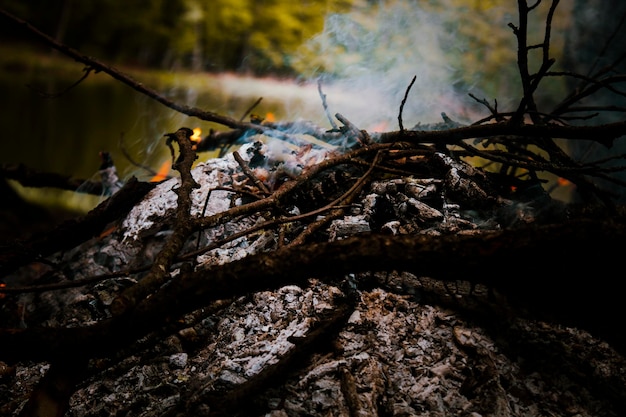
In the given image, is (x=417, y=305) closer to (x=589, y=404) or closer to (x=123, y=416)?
(x=589, y=404)

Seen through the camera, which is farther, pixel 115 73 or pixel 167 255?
pixel 115 73

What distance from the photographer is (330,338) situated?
183 cm

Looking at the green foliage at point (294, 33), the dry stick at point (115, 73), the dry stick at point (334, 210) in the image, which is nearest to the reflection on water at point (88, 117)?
the green foliage at point (294, 33)

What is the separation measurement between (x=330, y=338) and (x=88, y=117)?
1009cm

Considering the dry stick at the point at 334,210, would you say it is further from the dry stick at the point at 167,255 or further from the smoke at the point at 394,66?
the smoke at the point at 394,66

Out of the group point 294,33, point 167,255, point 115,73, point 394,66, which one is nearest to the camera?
point 167,255

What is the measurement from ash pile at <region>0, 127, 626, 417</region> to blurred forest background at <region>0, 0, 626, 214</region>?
2710 mm

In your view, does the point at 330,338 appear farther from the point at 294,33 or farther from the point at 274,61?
the point at 274,61

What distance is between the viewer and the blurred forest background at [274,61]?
18.6 ft

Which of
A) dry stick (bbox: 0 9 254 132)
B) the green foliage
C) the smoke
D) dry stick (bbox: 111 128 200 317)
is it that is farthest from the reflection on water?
dry stick (bbox: 111 128 200 317)

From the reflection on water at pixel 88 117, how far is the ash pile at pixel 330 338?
6411 millimetres

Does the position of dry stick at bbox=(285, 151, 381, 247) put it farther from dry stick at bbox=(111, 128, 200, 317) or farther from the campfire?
dry stick at bbox=(111, 128, 200, 317)

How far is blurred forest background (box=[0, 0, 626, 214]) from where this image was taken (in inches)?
223

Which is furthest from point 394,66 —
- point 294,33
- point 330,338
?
point 330,338
